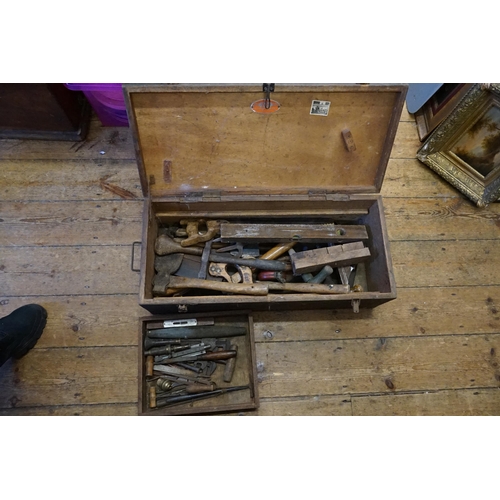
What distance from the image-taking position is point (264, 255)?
1.68m

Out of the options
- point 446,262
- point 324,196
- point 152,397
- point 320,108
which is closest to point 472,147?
point 446,262

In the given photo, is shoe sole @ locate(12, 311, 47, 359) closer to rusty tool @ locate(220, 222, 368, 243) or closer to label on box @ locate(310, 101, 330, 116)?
rusty tool @ locate(220, 222, 368, 243)

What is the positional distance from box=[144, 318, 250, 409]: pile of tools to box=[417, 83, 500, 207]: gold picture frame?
139cm

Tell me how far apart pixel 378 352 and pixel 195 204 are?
1071 millimetres

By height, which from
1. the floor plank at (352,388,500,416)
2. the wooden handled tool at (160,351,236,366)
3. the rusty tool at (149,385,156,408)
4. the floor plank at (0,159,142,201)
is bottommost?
the floor plank at (352,388,500,416)

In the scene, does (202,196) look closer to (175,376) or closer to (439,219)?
(175,376)

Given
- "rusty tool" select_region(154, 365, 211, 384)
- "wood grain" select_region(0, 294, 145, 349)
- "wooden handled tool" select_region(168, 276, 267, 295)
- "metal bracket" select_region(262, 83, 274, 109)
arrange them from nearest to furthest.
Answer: "metal bracket" select_region(262, 83, 274, 109), "wooden handled tool" select_region(168, 276, 267, 295), "rusty tool" select_region(154, 365, 211, 384), "wood grain" select_region(0, 294, 145, 349)

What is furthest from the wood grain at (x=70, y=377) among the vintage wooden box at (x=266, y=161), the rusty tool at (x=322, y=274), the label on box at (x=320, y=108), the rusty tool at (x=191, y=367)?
the label on box at (x=320, y=108)

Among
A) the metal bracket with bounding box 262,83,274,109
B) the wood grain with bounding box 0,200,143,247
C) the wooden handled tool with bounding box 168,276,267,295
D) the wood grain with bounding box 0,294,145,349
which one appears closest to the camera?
the metal bracket with bounding box 262,83,274,109

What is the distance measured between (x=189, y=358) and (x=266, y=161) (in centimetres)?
89

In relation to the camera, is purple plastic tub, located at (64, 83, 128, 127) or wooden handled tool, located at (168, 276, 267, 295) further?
purple plastic tub, located at (64, 83, 128, 127)

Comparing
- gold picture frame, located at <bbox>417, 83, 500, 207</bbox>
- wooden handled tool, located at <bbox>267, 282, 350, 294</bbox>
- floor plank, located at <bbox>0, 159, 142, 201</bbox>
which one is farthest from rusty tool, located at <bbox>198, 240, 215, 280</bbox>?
gold picture frame, located at <bbox>417, 83, 500, 207</bbox>

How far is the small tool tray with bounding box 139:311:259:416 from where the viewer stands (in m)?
1.55

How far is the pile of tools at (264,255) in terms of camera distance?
1.60m
